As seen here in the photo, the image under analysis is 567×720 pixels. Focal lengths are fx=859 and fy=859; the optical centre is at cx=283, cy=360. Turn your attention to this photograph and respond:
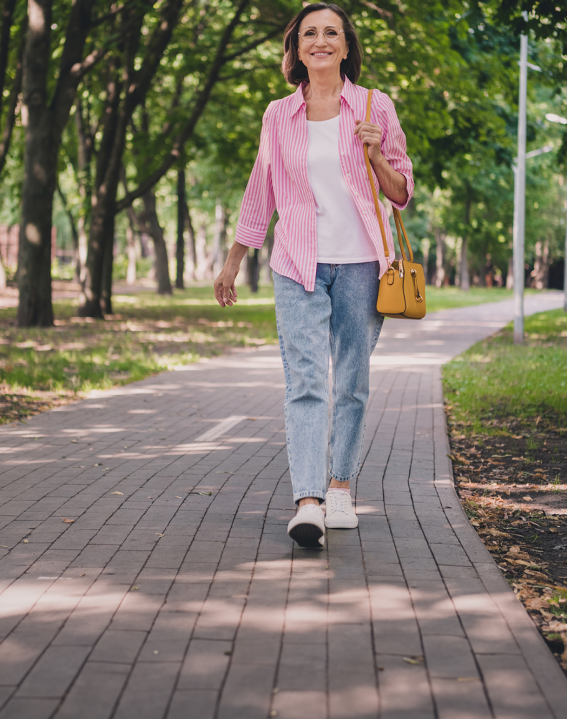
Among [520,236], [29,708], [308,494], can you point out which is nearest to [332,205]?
[308,494]

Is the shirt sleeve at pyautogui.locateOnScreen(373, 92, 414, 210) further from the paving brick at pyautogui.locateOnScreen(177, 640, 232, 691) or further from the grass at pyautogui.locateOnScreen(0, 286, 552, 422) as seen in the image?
the grass at pyautogui.locateOnScreen(0, 286, 552, 422)

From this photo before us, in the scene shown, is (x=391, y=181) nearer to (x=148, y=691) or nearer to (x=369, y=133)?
(x=369, y=133)

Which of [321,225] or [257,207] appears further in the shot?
[257,207]

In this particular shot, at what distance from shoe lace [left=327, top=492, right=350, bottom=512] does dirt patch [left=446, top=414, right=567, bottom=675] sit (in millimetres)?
708

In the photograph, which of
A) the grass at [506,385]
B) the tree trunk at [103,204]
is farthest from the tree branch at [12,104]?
the grass at [506,385]

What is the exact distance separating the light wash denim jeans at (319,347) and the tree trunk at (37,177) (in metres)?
12.9

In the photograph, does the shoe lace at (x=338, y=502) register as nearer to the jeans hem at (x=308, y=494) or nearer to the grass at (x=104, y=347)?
the jeans hem at (x=308, y=494)

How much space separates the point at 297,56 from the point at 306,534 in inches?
87.7

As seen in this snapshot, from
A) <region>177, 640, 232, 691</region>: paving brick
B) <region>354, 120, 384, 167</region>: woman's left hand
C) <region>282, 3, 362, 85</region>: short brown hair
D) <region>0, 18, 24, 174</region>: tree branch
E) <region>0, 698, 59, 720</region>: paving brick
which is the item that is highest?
<region>0, 18, 24, 174</region>: tree branch

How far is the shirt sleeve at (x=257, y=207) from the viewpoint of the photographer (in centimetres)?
402

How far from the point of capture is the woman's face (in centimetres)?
385

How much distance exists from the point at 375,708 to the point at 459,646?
524 millimetres

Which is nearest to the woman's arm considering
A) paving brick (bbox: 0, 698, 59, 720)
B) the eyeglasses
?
the eyeglasses

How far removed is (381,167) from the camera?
378 cm
